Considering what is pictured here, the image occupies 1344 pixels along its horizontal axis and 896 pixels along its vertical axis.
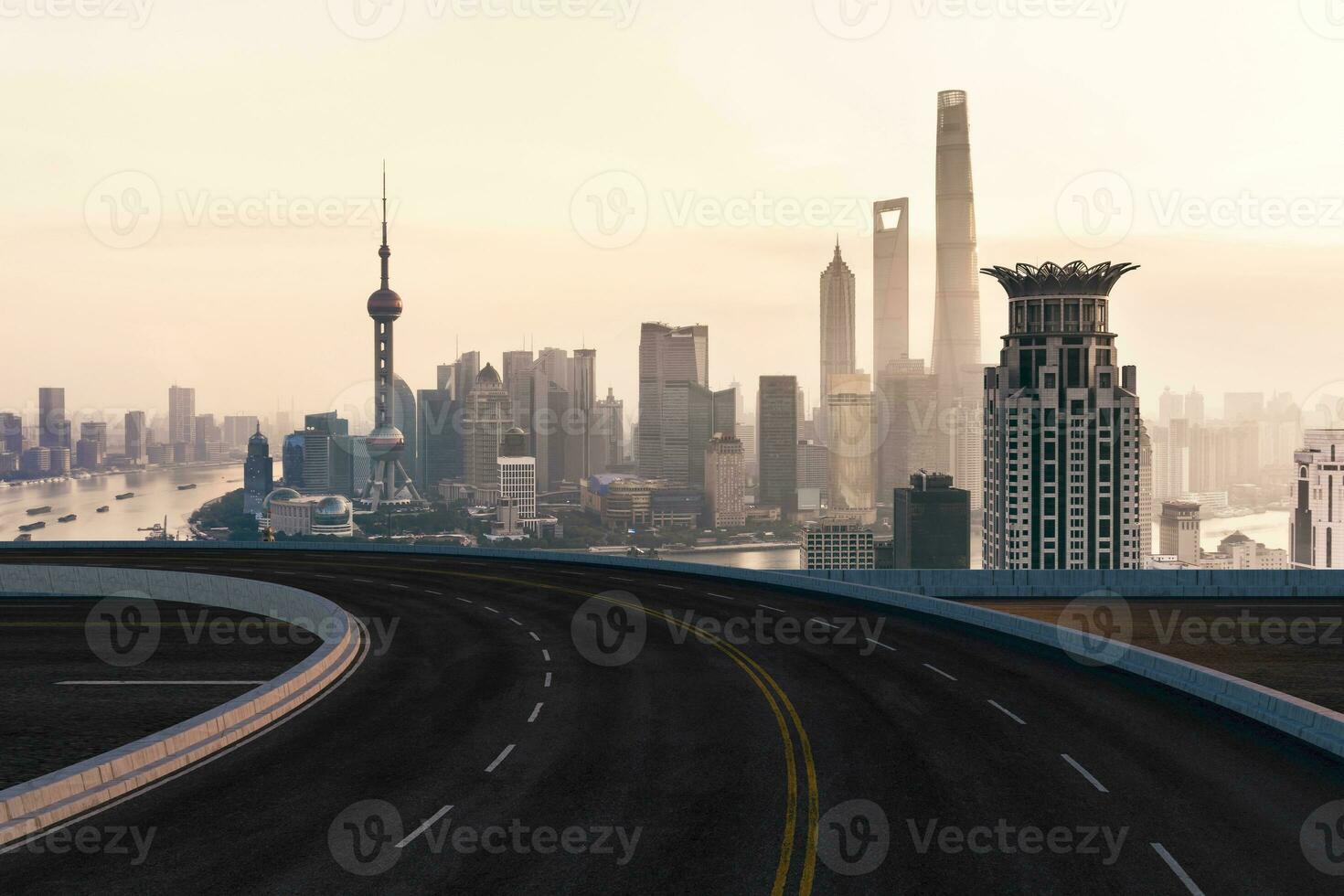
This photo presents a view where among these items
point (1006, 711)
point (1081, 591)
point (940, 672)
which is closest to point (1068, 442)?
point (1081, 591)

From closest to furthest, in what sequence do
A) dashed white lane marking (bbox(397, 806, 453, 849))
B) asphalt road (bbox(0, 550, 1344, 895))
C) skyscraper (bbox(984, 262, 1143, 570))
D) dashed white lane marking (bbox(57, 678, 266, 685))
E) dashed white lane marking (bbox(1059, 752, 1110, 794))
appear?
1. asphalt road (bbox(0, 550, 1344, 895))
2. dashed white lane marking (bbox(397, 806, 453, 849))
3. dashed white lane marking (bbox(1059, 752, 1110, 794))
4. dashed white lane marking (bbox(57, 678, 266, 685))
5. skyscraper (bbox(984, 262, 1143, 570))

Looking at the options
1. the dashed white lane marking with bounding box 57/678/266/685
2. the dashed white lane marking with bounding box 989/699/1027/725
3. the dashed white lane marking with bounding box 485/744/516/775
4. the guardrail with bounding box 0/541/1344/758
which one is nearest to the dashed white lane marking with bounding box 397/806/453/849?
the dashed white lane marking with bounding box 485/744/516/775

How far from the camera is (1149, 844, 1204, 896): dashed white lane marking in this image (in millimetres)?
12250

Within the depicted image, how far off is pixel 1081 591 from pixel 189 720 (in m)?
32.3

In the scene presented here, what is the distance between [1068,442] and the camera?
19250cm

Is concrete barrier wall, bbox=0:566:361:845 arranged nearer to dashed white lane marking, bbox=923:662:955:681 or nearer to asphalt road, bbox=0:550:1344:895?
asphalt road, bbox=0:550:1344:895

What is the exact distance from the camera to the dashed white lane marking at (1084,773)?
634 inches

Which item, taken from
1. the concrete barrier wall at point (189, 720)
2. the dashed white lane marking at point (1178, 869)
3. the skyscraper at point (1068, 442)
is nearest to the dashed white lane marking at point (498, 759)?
the concrete barrier wall at point (189, 720)

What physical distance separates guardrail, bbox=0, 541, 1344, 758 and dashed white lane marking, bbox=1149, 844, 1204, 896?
7.27 meters

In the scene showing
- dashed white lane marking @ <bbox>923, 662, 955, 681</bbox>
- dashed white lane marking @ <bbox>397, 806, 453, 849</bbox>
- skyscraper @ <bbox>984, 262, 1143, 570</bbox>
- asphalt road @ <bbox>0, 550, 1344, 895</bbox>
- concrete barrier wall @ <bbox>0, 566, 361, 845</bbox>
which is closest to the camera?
asphalt road @ <bbox>0, 550, 1344, 895</bbox>

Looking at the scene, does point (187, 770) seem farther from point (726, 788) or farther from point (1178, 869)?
point (1178, 869)

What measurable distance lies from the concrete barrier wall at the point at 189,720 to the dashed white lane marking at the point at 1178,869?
14924mm

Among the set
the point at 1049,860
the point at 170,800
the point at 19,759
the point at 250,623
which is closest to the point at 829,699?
the point at 1049,860

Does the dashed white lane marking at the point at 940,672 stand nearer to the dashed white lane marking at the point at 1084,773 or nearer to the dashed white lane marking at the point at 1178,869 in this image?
the dashed white lane marking at the point at 1084,773
